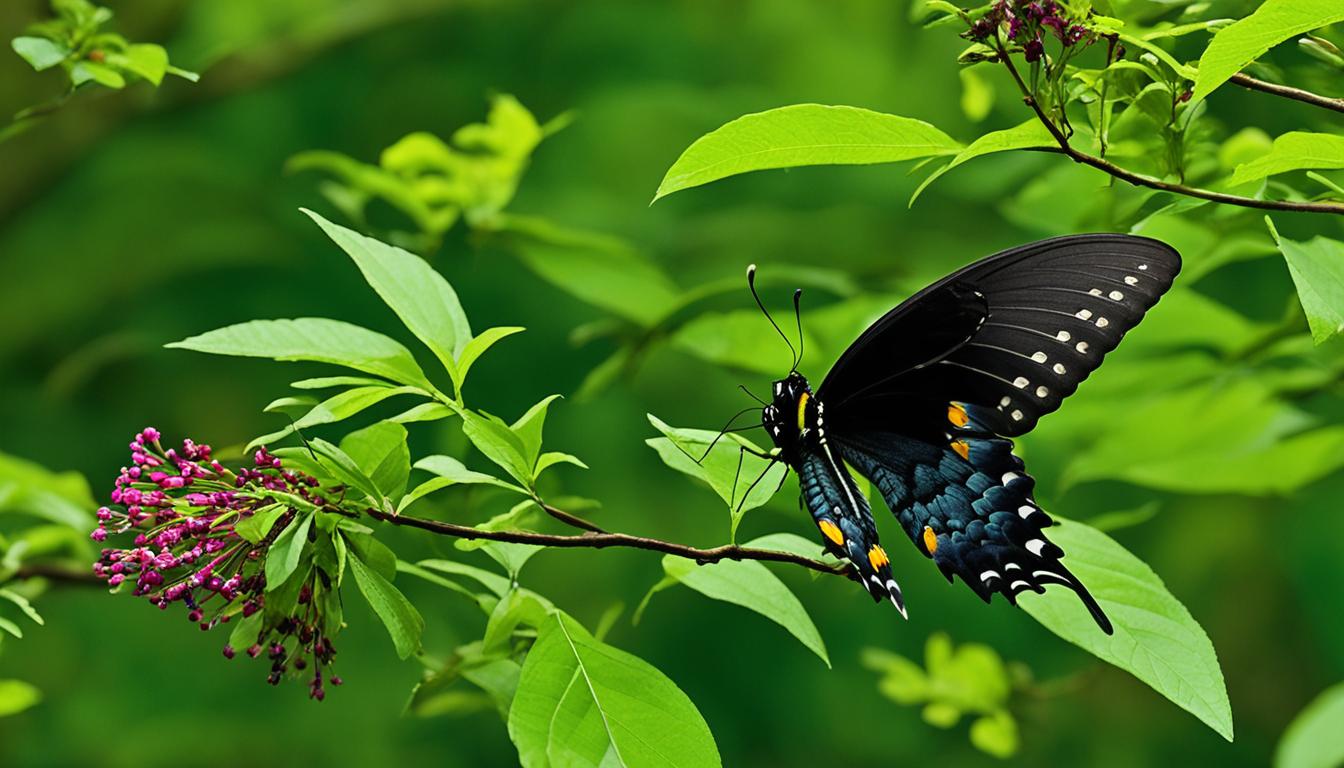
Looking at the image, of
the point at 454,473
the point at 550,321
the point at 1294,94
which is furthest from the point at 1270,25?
the point at 550,321

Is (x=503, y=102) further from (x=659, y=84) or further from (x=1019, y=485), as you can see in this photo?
(x=659, y=84)

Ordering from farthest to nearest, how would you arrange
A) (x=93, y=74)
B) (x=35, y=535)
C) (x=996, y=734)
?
(x=996, y=734) → (x=35, y=535) → (x=93, y=74)

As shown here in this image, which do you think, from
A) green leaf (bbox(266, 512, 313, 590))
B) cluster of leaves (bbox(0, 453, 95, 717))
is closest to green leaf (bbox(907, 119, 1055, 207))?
green leaf (bbox(266, 512, 313, 590))

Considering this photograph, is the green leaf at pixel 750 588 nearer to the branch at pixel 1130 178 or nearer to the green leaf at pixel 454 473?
the green leaf at pixel 454 473

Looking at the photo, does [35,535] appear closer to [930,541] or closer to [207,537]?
[207,537]

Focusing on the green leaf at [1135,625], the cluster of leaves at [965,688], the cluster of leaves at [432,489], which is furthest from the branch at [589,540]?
the cluster of leaves at [965,688]

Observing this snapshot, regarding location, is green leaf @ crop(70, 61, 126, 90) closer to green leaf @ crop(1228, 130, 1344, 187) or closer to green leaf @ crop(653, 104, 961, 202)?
green leaf @ crop(653, 104, 961, 202)
